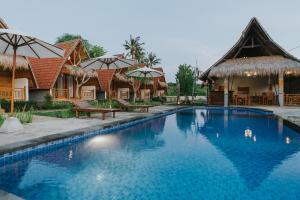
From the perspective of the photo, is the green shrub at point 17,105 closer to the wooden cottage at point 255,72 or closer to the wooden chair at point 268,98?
the wooden cottage at point 255,72

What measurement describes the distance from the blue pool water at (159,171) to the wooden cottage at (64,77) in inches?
472

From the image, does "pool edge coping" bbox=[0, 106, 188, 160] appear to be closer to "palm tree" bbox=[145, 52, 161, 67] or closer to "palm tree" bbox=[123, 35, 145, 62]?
"palm tree" bbox=[123, 35, 145, 62]

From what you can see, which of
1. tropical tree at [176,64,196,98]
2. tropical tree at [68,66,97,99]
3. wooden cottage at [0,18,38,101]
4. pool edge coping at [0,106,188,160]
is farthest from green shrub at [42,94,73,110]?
tropical tree at [176,64,196,98]

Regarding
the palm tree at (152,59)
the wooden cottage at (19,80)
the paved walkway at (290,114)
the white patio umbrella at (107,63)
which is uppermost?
the palm tree at (152,59)

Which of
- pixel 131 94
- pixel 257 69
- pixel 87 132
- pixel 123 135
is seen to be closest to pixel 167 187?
pixel 87 132

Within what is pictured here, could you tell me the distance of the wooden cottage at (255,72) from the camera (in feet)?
66.5

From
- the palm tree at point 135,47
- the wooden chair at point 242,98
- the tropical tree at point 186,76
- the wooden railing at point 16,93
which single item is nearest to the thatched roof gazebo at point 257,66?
the wooden chair at point 242,98

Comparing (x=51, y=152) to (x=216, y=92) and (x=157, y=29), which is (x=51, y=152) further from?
(x=157, y=29)

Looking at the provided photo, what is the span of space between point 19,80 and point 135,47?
29463 mm

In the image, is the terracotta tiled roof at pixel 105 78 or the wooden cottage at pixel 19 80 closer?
the wooden cottage at pixel 19 80

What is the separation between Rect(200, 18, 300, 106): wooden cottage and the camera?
A: 20.3m

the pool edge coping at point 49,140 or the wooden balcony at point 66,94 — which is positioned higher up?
the wooden balcony at point 66,94

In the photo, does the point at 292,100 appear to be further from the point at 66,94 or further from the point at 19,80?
the point at 19,80

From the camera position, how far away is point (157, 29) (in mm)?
42594
